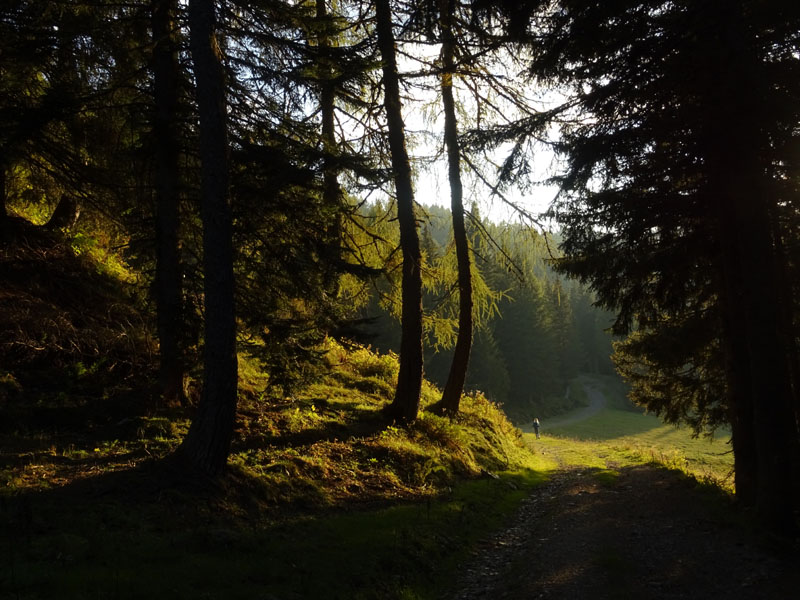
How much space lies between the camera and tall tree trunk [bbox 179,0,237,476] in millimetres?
6988

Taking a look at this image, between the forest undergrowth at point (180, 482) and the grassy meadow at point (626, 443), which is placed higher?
the forest undergrowth at point (180, 482)

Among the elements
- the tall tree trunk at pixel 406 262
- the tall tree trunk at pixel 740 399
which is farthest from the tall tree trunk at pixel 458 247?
the tall tree trunk at pixel 740 399

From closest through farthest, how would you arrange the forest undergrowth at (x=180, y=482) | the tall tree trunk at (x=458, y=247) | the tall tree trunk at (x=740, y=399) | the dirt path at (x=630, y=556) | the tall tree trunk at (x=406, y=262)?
the forest undergrowth at (x=180, y=482)
the dirt path at (x=630, y=556)
the tall tree trunk at (x=740, y=399)
the tall tree trunk at (x=406, y=262)
the tall tree trunk at (x=458, y=247)

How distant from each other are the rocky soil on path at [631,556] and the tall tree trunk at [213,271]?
4.00 meters

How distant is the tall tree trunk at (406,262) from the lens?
1262cm

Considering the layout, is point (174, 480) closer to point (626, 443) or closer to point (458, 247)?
point (458, 247)

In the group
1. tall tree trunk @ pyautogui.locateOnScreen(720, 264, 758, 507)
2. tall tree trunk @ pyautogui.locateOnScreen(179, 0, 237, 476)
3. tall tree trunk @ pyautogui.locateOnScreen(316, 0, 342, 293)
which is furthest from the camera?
tall tree trunk @ pyautogui.locateOnScreen(316, 0, 342, 293)

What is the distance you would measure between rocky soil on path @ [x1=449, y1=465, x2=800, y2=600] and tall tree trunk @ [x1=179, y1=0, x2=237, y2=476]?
4.00m

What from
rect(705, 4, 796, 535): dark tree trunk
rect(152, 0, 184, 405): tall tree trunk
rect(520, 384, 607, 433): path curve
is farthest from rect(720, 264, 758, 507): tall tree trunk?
rect(520, 384, 607, 433): path curve

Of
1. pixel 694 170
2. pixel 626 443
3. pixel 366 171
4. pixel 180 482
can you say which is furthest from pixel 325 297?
pixel 626 443

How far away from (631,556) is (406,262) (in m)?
8.06

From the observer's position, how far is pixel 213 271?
23.5 ft

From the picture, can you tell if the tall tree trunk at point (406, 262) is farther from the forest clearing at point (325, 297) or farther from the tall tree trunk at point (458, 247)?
the tall tree trunk at point (458, 247)

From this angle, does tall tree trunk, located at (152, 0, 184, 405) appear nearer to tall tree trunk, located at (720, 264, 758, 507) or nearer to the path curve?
tall tree trunk, located at (720, 264, 758, 507)
